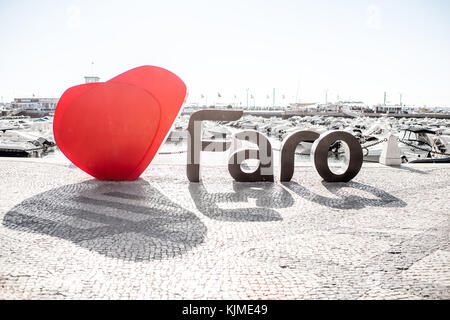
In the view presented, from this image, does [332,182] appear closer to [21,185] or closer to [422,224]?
[422,224]

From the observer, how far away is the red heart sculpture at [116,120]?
960 cm

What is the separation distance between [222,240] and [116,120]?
5136 mm

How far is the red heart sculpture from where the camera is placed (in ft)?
31.5

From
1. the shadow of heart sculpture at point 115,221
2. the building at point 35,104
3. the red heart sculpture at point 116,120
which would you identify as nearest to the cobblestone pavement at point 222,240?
the shadow of heart sculpture at point 115,221

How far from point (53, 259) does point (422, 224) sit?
621 centimetres

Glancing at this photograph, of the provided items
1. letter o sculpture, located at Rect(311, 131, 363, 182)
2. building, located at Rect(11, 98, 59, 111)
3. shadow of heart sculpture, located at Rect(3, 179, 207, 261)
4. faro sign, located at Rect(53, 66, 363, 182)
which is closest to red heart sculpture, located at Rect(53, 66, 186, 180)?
faro sign, located at Rect(53, 66, 363, 182)

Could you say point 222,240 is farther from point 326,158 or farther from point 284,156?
point 326,158

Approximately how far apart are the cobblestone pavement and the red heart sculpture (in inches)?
30.8

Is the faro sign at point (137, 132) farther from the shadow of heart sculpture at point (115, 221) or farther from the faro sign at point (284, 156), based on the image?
the shadow of heart sculpture at point (115, 221)

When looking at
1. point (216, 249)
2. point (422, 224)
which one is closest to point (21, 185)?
point (216, 249)

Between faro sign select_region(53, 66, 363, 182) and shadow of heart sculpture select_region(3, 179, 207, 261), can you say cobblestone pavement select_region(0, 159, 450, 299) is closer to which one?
shadow of heart sculpture select_region(3, 179, 207, 261)

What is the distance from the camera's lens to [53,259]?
505cm

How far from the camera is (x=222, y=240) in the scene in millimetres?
5941
